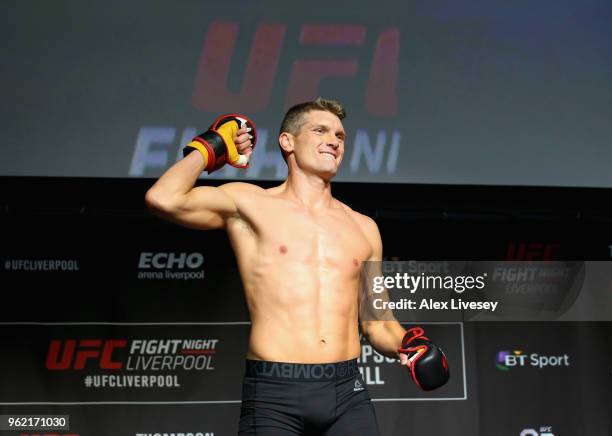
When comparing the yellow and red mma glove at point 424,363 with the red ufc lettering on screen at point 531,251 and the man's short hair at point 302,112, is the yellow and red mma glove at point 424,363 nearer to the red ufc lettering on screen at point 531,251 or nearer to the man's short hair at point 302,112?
the man's short hair at point 302,112

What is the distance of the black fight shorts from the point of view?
219 cm

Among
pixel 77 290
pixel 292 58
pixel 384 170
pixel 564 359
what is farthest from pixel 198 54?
pixel 564 359

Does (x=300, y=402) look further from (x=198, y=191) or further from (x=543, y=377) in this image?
(x=543, y=377)

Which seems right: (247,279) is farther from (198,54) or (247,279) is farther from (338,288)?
(198,54)

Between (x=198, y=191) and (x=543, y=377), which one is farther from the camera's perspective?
(x=543, y=377)

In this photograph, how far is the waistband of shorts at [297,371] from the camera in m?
2.22

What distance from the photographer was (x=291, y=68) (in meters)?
3.96

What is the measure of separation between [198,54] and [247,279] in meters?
1.97

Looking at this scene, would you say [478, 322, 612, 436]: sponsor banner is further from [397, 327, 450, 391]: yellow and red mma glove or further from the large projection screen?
[397, 327, 450, 391]: yellow and red mma glove

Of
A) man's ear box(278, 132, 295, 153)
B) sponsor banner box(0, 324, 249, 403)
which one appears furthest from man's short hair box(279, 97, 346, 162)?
sponsor banner box(0, 324, 249, 403)

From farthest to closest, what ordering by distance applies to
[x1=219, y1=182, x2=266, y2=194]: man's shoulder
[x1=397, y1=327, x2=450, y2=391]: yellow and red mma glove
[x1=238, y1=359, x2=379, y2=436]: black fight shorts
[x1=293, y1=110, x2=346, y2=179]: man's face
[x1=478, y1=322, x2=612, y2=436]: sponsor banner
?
[x1=478, y1=322, x2=612, y2=436]: sponsor banner < [x1=293, y1=110, x2=346, y2=179]: man's face < [x1=219, y1=182, x2=266, y2=194]: man's shoulder < [x1=397, y1=327, x2=450, y2=391]: yellow and red mma glove < [x1=238, y1=359, x2=379, y2=436]: black fight shorts

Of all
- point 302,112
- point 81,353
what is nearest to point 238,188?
point 302,112

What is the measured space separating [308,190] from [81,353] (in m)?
1.99

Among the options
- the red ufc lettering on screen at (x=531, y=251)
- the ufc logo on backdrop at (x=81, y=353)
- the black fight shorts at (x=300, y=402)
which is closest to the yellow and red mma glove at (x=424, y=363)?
the black fight shorts at (x=300, y=402)
